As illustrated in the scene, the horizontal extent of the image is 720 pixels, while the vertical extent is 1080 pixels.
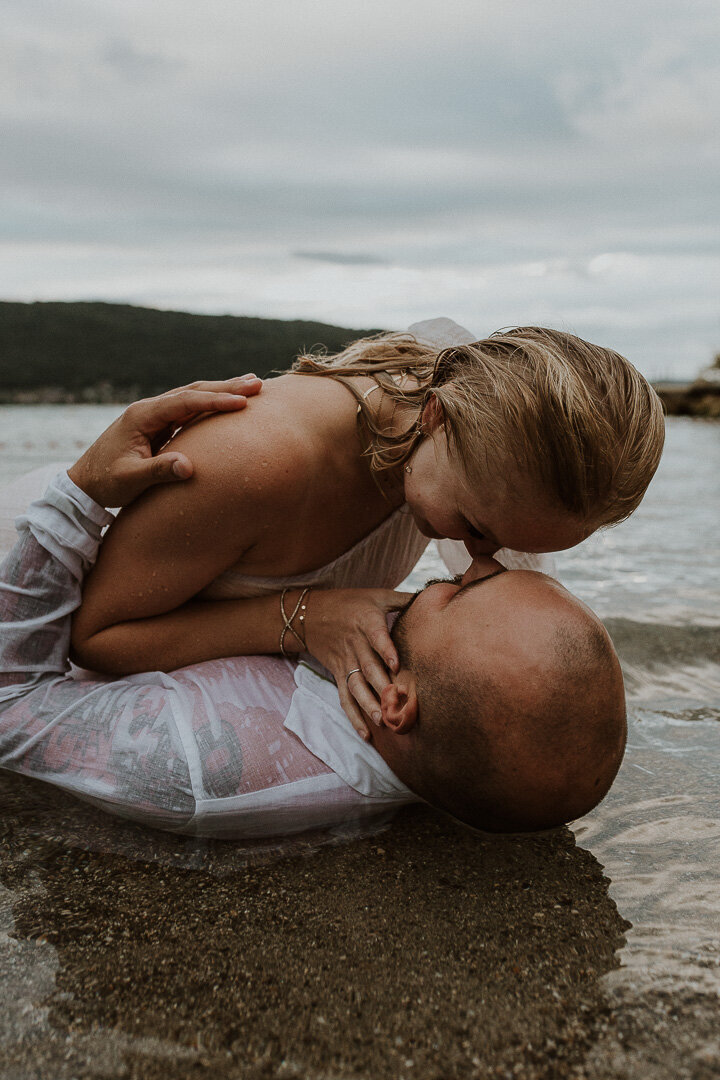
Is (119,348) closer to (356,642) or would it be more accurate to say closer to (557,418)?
(356,642)

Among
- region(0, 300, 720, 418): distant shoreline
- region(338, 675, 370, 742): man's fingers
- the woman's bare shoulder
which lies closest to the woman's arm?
the woman's bare shoulder

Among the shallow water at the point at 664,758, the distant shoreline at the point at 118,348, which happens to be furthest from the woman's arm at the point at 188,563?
the distant shoreline at the point at 118,348

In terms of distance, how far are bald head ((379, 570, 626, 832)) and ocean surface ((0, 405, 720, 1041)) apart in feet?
0.68

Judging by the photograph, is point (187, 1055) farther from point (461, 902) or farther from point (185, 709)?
point (185, 709)

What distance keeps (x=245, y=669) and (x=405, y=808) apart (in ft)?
1.61

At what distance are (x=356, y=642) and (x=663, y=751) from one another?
3.21ft

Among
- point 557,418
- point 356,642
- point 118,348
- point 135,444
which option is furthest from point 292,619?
point 118,348

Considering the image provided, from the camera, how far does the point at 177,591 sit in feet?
6.26

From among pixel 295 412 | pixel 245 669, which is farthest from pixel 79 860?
pixel 295 412

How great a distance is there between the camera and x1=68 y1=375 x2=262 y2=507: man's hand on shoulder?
1.80m

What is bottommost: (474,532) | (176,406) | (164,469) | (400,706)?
(400,706)

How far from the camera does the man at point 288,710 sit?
1528 mm

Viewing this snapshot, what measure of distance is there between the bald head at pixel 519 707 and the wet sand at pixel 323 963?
174mm

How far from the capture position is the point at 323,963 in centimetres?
135
